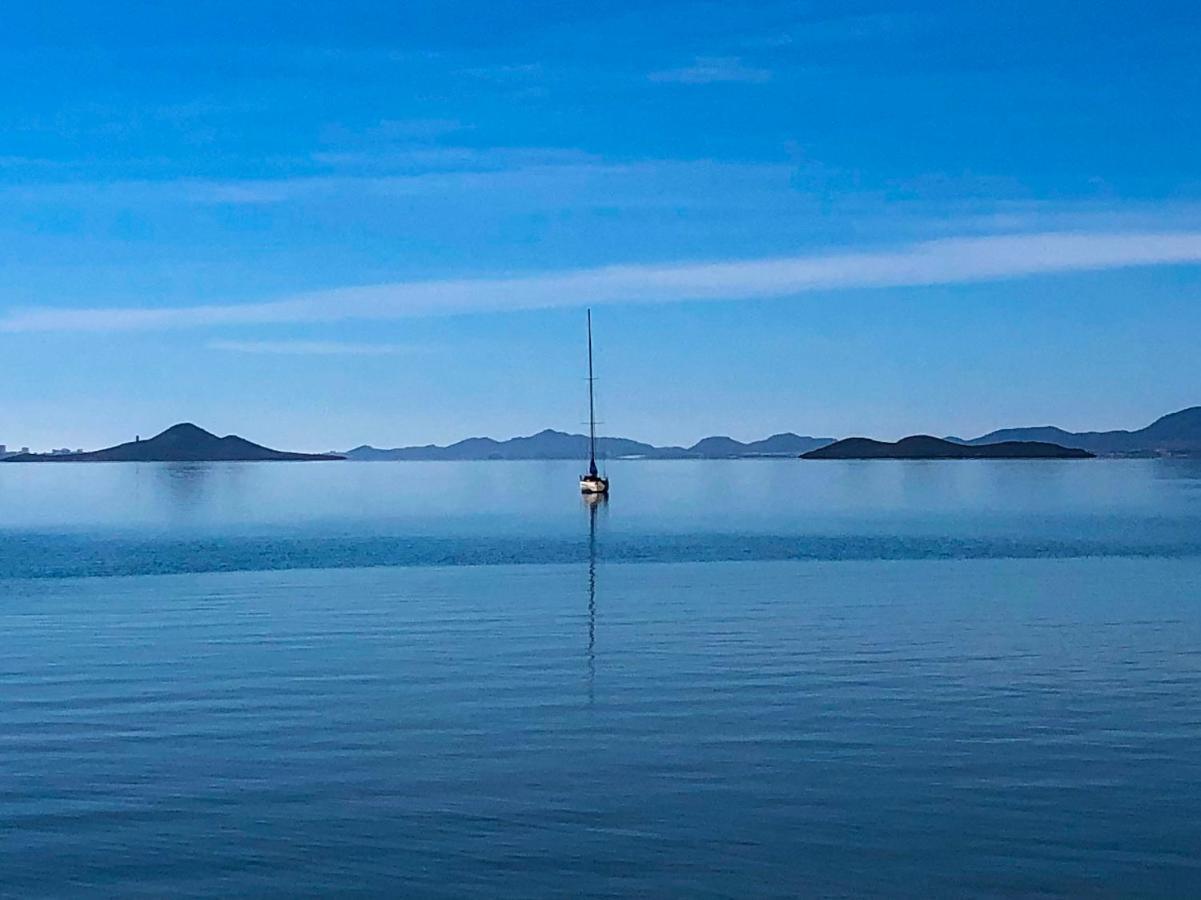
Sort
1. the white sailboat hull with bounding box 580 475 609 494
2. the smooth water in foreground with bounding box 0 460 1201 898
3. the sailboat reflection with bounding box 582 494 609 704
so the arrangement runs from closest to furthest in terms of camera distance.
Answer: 1. the smooth water in foreground with bounding box 0 460 1201 898
2. the sailboat reflection with bounding box 582 494 609 704
3. the white sailboat hull with bounding box 580 475 609 494

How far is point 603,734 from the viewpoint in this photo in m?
19.3

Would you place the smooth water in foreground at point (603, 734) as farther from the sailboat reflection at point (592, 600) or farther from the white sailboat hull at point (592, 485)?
the white sailboat hull at point (592, 485)

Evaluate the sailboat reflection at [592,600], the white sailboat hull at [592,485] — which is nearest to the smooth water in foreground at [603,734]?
the sailboat reflection at [592,600]

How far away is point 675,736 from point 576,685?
4.59 metres

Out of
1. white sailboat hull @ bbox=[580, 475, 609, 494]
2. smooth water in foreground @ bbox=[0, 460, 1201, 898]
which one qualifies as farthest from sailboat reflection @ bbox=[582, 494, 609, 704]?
white sailboat hull @ bbox=[580, 475, 609, 494]

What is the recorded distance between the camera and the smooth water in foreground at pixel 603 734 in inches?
534

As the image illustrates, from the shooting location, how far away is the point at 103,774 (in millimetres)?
16891

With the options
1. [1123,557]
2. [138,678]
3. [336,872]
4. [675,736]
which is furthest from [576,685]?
[1123,557]

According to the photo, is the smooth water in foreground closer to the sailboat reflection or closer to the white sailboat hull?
the sailboat reflection

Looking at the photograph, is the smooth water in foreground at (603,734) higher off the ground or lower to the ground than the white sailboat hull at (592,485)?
lower

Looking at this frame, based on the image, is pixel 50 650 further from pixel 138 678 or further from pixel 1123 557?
pixel 1123 557

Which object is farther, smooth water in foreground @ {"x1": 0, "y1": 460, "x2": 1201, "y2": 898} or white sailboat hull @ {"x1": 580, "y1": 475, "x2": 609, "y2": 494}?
white sailboat hull @ {"x1": 580, "y1": 475, "x2": 609, "y2": 494}

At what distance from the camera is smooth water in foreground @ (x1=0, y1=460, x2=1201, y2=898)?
1355 cm

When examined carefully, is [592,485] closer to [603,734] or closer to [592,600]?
[592,600]
